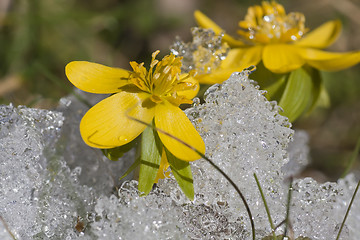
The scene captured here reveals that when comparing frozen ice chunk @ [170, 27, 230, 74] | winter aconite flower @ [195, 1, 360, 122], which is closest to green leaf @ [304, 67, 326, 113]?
winter aconite flower @ [195, 1, 360, 122]

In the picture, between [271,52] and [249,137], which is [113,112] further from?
[271,52]

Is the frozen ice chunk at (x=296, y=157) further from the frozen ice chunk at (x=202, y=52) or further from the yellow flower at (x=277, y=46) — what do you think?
the frozen ice chunk at (x=202, y=52)

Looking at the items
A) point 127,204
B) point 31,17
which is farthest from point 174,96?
point 31,17

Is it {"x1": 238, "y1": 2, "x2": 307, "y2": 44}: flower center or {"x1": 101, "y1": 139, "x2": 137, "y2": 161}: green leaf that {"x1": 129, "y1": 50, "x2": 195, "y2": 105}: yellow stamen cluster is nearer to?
{"x1": 101, "y1": 139, "x2": 137, "y2": 161}: green leaf

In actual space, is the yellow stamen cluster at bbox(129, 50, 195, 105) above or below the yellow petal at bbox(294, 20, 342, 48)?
below

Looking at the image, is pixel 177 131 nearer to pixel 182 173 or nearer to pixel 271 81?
pixel 182 173

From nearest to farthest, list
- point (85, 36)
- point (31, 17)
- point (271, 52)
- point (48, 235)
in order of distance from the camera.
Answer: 1. point (48, 235)
2. point (271, 52)
3. point (31, 17)
4. point (85, 36)
